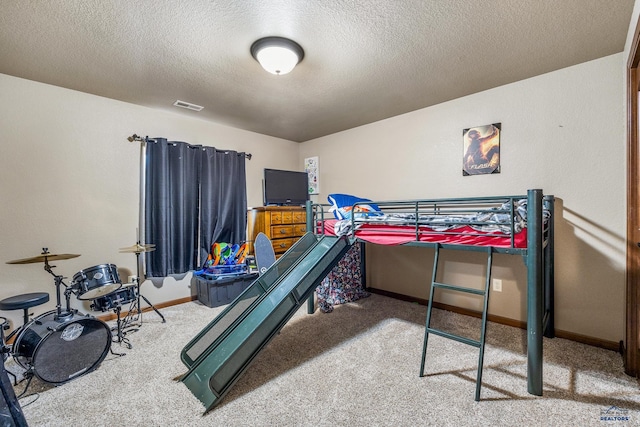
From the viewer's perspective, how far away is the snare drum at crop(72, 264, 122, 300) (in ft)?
7.31

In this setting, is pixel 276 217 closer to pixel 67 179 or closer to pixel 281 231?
pixel 281 231

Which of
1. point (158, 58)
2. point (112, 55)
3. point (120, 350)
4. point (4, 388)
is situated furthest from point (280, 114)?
point (4, 388)

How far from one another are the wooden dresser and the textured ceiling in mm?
1466

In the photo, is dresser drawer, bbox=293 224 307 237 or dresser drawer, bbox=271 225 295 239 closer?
dresser drawer, bbox=271 225 295 239

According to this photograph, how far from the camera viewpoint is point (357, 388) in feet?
6.02

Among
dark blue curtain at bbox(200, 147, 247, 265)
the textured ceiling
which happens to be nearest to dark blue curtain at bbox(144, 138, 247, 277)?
dark blue curtain at bbox(200, 147, 247, 265)

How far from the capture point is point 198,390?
5.50ft

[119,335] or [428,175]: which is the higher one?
[428,175]

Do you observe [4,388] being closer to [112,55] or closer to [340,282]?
[112,55]

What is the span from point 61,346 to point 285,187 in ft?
9.61

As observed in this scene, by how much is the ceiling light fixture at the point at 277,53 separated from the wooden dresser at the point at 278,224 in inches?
80.7

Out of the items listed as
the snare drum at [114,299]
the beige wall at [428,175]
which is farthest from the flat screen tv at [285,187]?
the snare drum at [114,299]

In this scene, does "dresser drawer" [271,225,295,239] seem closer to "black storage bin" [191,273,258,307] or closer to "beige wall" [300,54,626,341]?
"black storage bin" [191,273,258,307]

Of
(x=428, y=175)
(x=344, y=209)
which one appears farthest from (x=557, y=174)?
(x=344, y=209)
